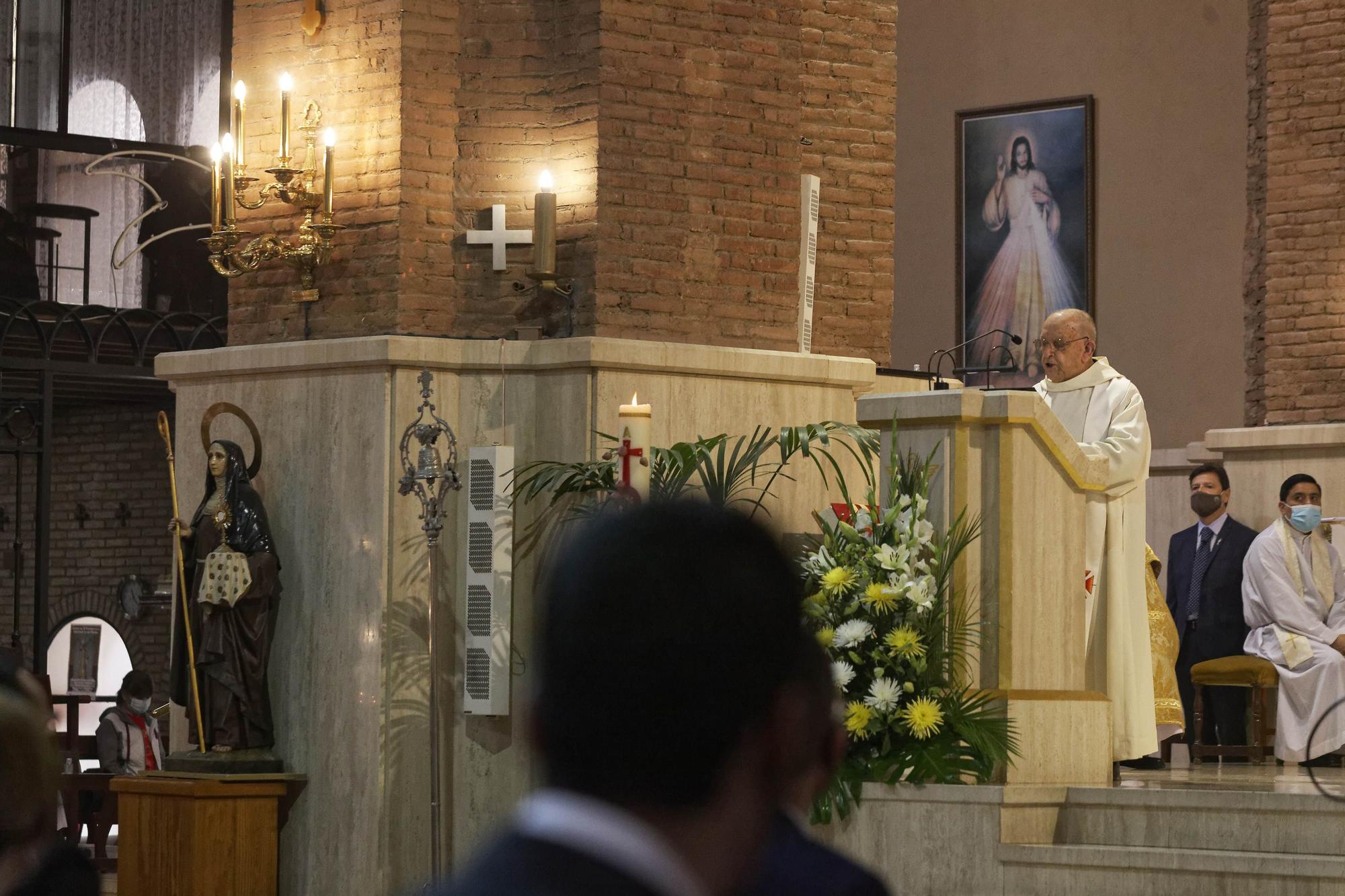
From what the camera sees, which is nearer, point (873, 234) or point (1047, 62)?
point (873, 234)

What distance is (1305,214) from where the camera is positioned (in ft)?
41.3

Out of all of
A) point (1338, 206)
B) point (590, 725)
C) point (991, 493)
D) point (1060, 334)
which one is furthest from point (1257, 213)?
point (590, 725)

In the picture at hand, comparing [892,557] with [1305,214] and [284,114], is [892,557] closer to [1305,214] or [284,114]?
[284,114]

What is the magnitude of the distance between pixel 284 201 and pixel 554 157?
1237mm

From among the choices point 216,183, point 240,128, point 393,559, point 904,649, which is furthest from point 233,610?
point 904,649

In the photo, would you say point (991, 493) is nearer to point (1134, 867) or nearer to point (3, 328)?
point (1134, 867)

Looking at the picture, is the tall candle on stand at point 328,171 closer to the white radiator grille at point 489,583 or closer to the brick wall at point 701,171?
the brick wall at point 701,171

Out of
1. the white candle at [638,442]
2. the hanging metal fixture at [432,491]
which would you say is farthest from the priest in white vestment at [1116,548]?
the hanging metal fixture at [432,491]

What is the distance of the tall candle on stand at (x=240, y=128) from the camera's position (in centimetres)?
927

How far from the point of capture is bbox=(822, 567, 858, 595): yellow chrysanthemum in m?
7.57

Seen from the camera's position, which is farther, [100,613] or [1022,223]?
[1022,223]

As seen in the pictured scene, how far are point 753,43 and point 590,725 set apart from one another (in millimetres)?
8409

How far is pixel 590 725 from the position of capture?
55.8 inches

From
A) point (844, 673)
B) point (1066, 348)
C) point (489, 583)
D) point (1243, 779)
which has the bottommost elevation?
point (1243, 779)
